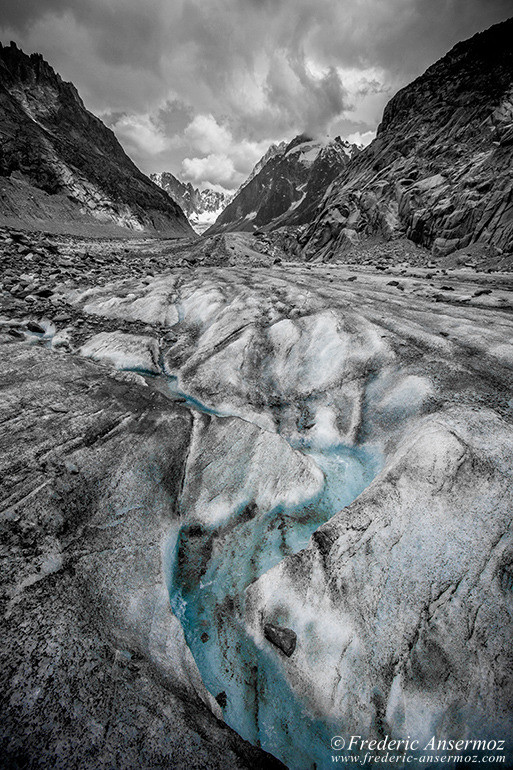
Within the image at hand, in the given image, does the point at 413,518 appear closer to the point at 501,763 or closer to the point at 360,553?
the point at 360,553

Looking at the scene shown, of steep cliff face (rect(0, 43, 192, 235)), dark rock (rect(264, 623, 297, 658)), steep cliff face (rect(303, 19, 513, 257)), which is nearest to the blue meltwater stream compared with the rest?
dark rock (rect(264, 623, 297, 658))

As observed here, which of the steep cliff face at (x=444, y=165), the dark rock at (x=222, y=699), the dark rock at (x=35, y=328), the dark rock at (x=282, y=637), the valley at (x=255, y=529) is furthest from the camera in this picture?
the steep cliff face at (x=444, y=165)

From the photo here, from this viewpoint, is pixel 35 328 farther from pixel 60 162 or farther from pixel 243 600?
pixel 60 162

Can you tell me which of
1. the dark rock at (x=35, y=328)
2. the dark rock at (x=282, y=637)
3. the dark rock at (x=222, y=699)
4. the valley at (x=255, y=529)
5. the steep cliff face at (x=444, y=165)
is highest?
the steep cliff face at (x=444, y=165)

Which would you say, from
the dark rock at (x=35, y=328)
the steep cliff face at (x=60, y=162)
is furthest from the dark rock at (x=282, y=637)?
the steep cliff face at (x=60, y=162)

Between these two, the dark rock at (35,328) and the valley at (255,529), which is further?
the dark rock at (35,328)

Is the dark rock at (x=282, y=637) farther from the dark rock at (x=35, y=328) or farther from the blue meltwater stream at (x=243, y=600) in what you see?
the dark rock at (x=35, y=328)
